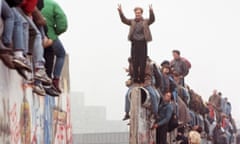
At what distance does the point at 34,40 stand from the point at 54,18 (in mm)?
1153

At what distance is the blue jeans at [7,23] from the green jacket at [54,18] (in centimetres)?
229

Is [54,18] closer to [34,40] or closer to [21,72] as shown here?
[34,40]

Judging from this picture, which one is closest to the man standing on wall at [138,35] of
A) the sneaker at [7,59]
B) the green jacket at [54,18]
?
the green jacket at [54,18]

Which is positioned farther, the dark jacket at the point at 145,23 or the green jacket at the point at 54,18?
the dark jacket at the point at 145,23

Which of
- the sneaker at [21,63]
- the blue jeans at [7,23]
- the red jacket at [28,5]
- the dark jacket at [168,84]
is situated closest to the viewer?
the blue jeans at [7,23]

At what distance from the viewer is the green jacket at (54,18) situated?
1112cm

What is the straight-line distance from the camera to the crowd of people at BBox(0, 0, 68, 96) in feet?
29.0

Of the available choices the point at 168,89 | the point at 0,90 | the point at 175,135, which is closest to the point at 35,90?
the point at 0,90

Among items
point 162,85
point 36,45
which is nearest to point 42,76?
point 36,45

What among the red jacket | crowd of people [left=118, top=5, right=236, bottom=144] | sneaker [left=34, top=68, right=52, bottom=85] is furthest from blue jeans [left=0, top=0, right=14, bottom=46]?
crowd of people [left=118, top=5, right=236, bottom=144]

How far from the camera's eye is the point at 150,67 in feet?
57.9

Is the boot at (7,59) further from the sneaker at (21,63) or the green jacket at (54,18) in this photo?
the green jacket at (54,18)

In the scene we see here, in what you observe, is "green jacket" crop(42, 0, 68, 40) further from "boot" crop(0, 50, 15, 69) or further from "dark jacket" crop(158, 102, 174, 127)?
"dark jacket" crop(158, 102, 174, 127)

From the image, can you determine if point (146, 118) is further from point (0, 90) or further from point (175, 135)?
point (0, 90)
